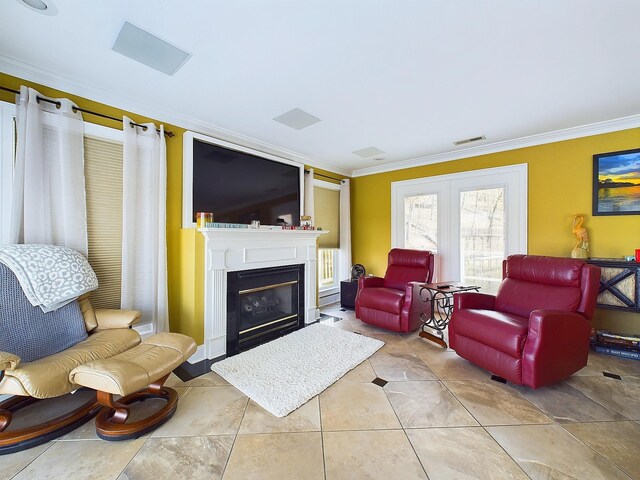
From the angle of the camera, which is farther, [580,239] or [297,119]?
[580,239]

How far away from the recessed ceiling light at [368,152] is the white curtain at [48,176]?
3.13 metres

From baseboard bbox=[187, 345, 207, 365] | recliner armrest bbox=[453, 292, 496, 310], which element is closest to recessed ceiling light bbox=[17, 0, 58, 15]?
baseboard bbox=[187, 345, 207, 365]

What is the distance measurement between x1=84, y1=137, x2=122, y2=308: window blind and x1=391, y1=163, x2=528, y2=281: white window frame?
3.83 metres

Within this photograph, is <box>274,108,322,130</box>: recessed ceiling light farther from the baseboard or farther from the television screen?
the baseboard

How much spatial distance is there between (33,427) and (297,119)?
10.1 feet

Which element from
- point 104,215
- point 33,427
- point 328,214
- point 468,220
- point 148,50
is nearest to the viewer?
point 33,427

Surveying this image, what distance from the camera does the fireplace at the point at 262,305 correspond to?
2.87 m

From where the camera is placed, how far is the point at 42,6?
148cm

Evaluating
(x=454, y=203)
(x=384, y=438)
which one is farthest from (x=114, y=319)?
(x=454, y=203)

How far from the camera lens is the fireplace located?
287 centimetres

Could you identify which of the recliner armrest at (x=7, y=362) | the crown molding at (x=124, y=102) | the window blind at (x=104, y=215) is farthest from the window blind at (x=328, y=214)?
the recliner armrest at (x=7, y=362)

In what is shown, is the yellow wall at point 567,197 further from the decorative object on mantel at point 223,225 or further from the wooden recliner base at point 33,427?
the wooden recliner base at point 33,427

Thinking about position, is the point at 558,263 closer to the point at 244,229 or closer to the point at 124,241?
the point at 244,229

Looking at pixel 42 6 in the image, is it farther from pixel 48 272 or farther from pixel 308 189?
pixel 308 189
